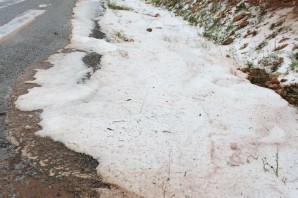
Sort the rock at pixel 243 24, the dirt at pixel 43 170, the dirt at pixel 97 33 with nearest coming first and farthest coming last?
the dirt at pixel 43 170
the rock at pixel 243 24
the dirt at pixel 97 33

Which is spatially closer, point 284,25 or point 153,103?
point 153,103

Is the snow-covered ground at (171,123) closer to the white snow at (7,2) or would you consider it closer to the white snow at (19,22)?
the white snow at (19,22)

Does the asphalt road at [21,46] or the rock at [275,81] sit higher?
A: the rock at [275,81]

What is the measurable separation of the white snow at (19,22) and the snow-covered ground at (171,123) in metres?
2.02

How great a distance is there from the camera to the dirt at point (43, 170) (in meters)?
2.44

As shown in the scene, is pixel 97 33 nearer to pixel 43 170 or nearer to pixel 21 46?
pixel 21 46

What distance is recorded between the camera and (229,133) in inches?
130

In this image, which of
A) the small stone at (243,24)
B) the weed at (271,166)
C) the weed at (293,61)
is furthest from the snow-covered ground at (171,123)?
the small stone at (243,24)

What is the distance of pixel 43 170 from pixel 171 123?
4.37 feet

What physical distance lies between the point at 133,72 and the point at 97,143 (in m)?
2.01

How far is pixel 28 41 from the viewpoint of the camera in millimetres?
6262

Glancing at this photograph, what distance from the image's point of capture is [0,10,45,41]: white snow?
6918 millimetres

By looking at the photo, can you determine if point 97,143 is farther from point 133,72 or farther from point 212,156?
point 133,72

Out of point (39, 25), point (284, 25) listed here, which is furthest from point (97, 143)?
point (39, 25)
